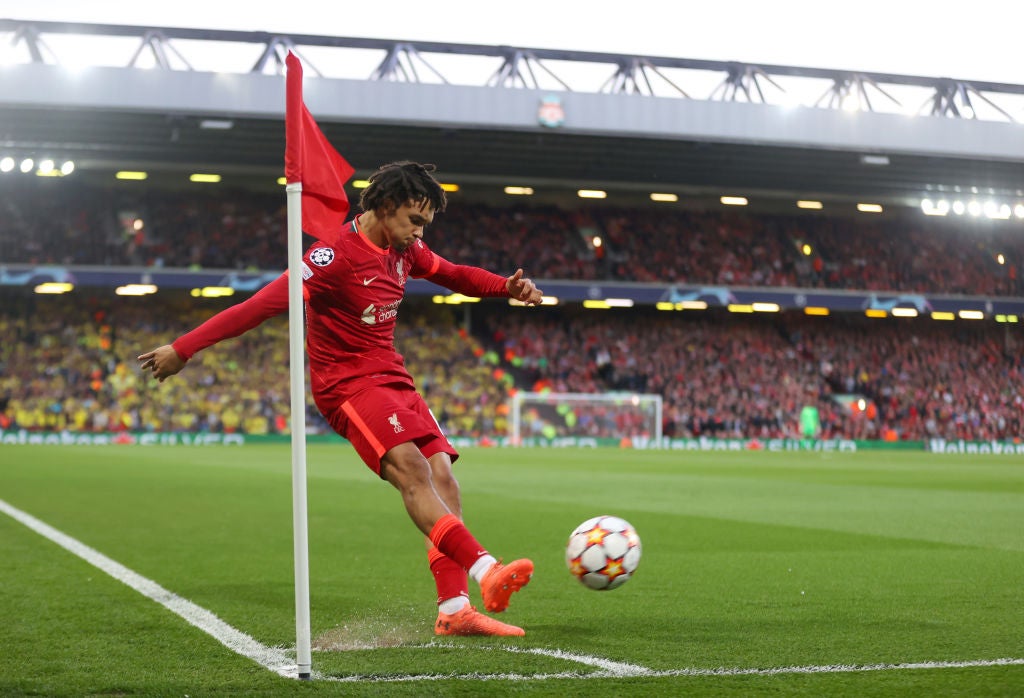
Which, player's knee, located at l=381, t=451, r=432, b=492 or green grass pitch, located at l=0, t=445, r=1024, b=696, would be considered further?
player's knee, located at l=381, t=451, r=432, b=492

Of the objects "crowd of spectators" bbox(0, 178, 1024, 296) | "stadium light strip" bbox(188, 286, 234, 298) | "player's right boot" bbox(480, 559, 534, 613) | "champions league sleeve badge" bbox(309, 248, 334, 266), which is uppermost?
"crowd of spectators" bbox(0, 178, 1024, 296)

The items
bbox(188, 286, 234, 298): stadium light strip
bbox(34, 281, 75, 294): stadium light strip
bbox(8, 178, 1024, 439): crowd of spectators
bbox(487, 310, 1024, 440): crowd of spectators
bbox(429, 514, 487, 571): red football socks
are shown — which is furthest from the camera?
bbox(487, 310, 1024, 440): crowd of spectators

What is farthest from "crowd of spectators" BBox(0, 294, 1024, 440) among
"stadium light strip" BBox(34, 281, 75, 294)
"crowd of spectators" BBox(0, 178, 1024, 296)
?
"crowd of spectators" BBox(0, 178, 1024, 296)

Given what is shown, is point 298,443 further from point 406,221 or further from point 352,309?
point 406,221

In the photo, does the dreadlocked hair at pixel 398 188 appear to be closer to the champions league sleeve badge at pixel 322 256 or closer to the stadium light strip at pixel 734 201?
the champions league sleeve badge at pixel 322 256

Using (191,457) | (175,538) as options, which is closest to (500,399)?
(191,457)

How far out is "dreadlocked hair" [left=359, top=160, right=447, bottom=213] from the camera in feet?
18.0

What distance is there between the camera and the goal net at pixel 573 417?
126 ft

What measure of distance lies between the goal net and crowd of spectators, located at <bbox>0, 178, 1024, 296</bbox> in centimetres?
664

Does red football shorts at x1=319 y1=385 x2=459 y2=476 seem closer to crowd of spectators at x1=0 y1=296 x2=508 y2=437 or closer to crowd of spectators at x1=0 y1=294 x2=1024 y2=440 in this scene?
crowd of spectators at x1=0 y1=296 x2=508 y2=437

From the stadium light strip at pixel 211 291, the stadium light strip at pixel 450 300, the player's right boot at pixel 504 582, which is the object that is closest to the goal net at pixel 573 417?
the stadium light strip at pixel 450 300

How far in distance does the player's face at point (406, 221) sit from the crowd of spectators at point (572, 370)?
32912 millimetres

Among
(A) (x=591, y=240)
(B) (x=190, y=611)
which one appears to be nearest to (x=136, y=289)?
(A) (x=591, y=240)

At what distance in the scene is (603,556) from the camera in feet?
18.5
